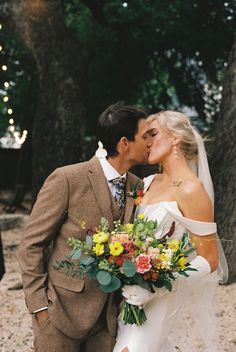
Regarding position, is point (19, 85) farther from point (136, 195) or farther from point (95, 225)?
point (95, 225)

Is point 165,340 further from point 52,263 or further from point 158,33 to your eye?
point 158,33

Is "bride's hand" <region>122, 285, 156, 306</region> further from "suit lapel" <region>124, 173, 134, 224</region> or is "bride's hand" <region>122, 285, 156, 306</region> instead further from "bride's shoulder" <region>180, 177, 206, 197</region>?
"bride's shoulder" <region>180, 177, 206, 197</region>

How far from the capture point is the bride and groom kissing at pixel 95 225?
296cm

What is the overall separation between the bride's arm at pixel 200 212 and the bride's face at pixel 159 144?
279mm

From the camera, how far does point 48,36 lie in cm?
773

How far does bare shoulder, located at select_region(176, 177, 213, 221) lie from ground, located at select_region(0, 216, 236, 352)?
2235 millimetres

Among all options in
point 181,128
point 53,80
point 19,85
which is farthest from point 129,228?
point 19,85

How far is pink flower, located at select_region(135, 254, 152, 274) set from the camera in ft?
8.48

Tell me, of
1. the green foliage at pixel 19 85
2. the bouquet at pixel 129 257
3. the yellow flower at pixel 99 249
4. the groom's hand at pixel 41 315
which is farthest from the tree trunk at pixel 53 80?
the green foliage at pixel 19 85

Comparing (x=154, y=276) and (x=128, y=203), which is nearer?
(x=154, y=276)

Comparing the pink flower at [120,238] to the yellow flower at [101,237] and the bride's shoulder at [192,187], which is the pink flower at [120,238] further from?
the bride's shoulder at [192,187]

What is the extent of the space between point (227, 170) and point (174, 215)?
3.49m

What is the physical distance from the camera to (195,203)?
9.85ft

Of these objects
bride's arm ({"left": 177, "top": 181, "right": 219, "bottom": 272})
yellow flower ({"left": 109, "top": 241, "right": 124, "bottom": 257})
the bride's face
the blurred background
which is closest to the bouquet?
yellow flower ({"left": 109, "top": 241, "right": 124, "bottom": 257})
